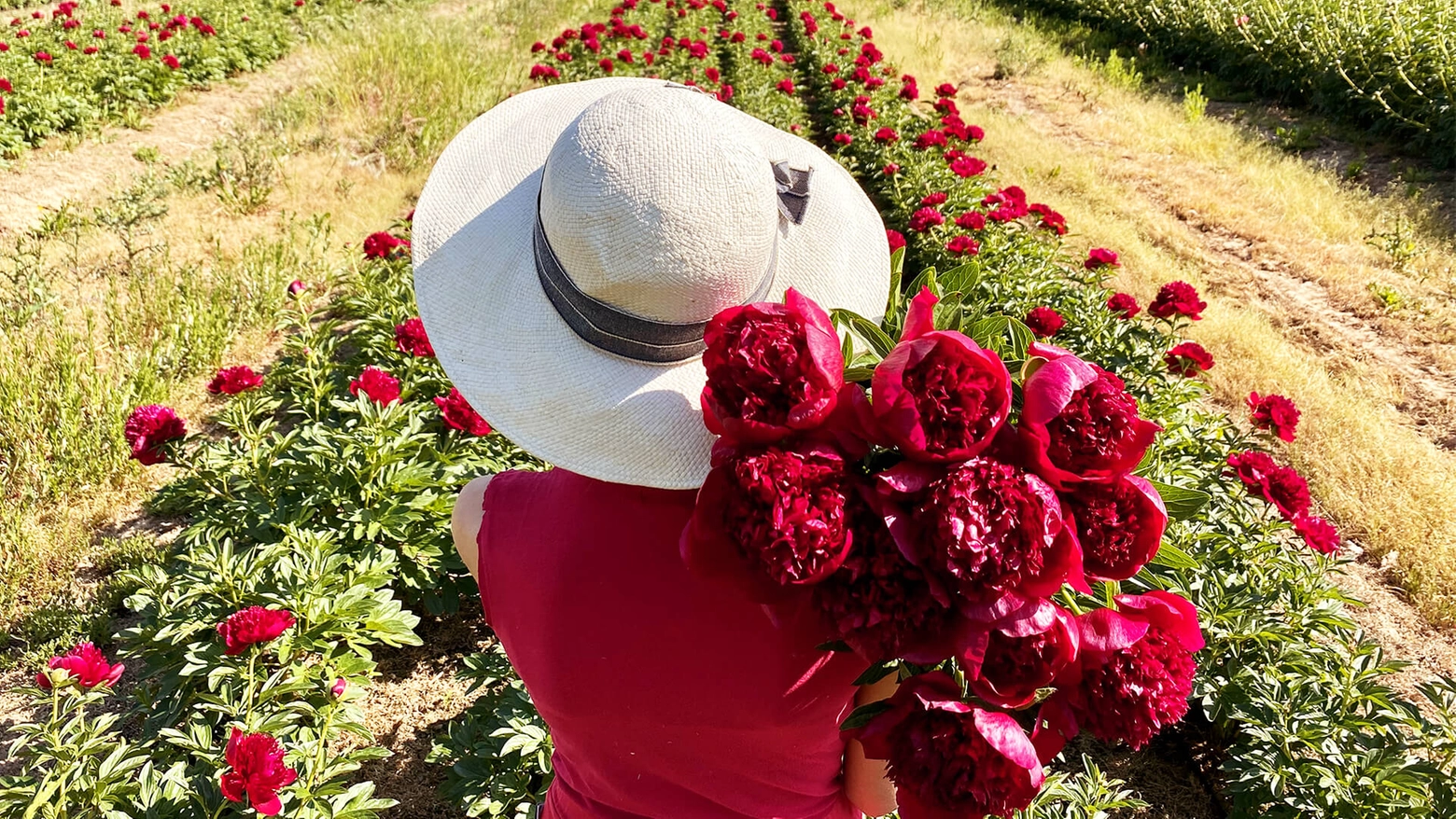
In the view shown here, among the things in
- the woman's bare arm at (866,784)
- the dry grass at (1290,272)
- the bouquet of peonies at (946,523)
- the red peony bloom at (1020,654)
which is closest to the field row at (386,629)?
the bouquet of peonies at (946,523)

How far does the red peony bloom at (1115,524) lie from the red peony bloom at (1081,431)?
2cm

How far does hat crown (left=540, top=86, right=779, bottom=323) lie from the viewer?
0.93 m

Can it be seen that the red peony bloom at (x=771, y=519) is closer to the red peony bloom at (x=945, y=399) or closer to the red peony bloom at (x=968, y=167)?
the red peony bloom at (x=945, y=399)

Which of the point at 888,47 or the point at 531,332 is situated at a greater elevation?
the point at 531,332

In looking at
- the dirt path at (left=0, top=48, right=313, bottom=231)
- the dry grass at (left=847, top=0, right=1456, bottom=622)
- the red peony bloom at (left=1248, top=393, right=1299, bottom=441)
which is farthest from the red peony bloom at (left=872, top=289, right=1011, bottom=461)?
the dirt path at (left=0, top=48, right=313, bottom=231)

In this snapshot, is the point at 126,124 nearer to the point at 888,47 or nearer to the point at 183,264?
the point at 183,264

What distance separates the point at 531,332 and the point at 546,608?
39 cm

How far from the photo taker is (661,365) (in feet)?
3.59

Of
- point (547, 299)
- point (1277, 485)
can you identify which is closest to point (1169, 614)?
point (547, 299)

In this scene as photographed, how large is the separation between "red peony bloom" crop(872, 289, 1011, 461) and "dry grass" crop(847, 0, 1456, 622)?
3897 millimetres

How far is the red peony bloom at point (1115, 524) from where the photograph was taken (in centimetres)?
81

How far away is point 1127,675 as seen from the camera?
0.85m

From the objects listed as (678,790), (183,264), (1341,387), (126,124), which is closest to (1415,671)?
(1341,387)

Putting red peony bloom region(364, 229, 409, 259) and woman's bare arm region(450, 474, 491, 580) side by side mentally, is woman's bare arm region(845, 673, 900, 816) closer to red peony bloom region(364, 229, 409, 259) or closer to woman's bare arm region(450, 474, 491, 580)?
woman's bare arm region(450, 474, 491, 580)
